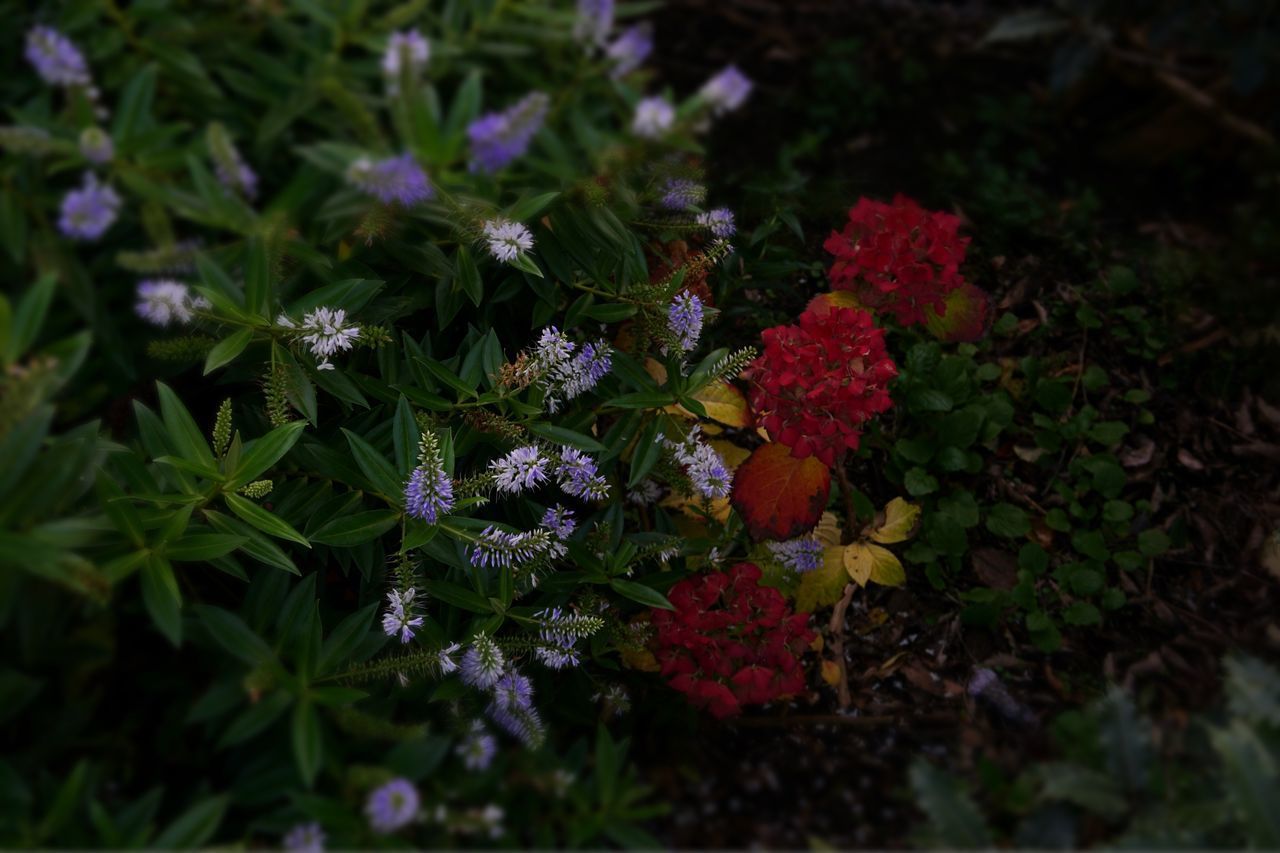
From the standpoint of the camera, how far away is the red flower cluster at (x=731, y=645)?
1566 mm

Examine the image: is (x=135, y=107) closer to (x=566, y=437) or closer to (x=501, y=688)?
(x=566, y=437)

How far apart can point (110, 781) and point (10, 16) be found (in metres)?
2.30

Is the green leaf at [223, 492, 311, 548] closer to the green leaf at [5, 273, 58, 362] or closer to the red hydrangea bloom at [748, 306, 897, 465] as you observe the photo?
the green leaf at [5, 273, 58, 362]

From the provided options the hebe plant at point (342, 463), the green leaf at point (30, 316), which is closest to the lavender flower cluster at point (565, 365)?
the hebe plant at point (342, 463)

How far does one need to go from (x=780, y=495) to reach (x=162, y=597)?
36.1 inches

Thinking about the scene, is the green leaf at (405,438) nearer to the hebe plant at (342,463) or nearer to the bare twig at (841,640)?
the hebe plant at (342,463)

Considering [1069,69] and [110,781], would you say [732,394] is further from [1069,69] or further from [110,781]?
[1069,69]

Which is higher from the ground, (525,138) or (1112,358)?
(525,138)

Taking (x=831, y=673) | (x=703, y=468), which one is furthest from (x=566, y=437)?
(x=831, y=673)

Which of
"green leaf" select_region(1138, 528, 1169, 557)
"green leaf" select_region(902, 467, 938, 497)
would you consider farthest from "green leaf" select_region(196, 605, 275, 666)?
"green leaf" select_region(1138, 528, 1169, 557)

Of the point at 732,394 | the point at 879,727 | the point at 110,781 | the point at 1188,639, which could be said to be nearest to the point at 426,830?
the point at 110,781

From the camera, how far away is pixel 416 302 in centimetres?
175

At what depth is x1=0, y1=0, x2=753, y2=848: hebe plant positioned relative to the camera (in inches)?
A: 45.6

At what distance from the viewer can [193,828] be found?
3.52 feet
